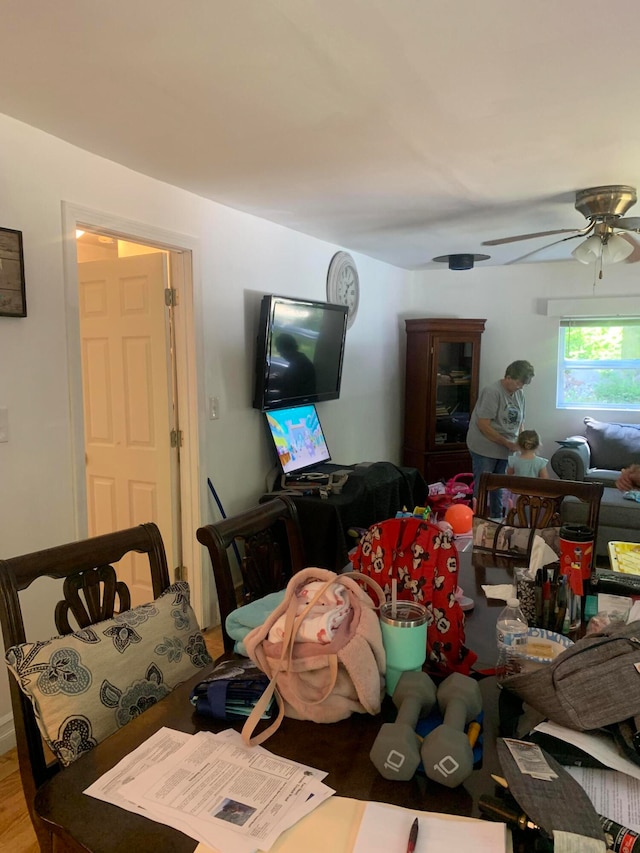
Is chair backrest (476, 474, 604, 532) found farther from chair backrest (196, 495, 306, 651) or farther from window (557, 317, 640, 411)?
window (557, 317, 640, 411)

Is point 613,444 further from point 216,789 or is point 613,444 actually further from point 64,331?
point 216,789

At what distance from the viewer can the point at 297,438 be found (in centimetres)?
389

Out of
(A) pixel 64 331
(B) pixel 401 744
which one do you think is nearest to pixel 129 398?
(A) pixel 64 331

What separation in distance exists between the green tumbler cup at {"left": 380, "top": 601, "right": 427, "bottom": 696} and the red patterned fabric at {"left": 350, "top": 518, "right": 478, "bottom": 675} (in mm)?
97

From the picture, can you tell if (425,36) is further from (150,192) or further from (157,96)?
(150,192)

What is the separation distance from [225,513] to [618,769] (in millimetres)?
2656

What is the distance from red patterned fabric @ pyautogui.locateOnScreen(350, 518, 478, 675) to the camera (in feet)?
3.94

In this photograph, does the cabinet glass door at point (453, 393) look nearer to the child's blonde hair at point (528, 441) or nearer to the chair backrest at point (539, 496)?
the child's blonde hair at point (528, 441)

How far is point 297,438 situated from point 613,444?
9.67ft

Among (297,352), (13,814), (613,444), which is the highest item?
(297,352)

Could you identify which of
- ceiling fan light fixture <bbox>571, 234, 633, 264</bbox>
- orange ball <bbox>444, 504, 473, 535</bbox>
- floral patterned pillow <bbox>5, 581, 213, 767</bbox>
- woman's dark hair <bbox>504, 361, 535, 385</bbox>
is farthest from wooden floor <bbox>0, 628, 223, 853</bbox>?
woman's dark hair <bbox>504, 361, 535, 385</bbox>

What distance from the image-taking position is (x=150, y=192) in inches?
107

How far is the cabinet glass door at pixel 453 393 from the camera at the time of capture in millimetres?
5668

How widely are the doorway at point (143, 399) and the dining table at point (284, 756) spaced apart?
204 centimetres
